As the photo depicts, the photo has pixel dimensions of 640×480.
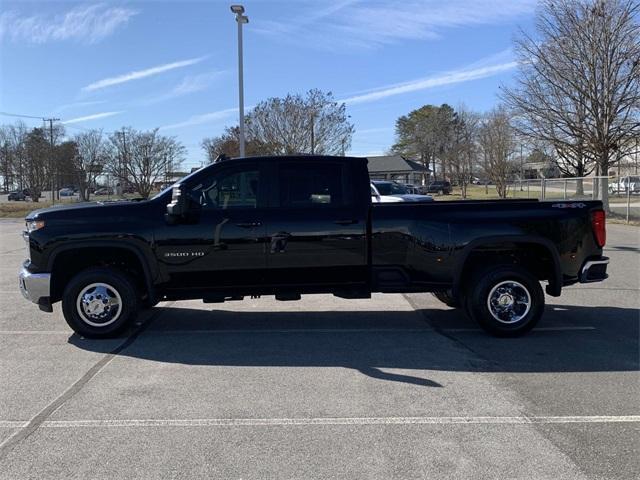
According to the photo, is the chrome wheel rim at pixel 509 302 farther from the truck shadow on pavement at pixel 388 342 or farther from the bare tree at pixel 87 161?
the bare tree at pixel 87 161

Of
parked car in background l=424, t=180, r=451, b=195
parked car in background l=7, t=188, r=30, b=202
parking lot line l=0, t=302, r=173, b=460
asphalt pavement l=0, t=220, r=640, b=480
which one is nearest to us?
asphalt pavement l=0, t=220, r=640, b=480

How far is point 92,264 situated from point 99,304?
52 cm

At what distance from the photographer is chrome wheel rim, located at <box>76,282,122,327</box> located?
6469 mm

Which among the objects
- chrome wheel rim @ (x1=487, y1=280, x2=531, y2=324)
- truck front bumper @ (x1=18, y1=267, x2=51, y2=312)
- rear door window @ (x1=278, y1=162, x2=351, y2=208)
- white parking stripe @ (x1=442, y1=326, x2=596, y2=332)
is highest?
rear door window @ (x1=278, y1=162, x2=351, y2=208)

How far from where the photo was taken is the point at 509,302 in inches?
258

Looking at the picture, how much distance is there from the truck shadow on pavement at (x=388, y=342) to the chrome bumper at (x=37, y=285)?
0.63 meters

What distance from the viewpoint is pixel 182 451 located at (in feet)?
12.4

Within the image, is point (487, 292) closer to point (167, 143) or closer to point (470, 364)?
point (470, 364)

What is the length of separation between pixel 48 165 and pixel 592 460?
196 feet

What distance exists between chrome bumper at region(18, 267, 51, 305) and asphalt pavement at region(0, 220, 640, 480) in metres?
0.55

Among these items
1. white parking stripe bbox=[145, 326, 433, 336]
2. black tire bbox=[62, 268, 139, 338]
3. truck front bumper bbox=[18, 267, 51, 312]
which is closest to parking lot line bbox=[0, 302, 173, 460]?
black tire bbox=[62, 268, 139, 338]

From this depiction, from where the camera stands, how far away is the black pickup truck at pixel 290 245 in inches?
251

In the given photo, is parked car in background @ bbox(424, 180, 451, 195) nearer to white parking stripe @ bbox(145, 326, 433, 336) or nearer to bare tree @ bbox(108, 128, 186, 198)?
bare tree @ bbox(108, 128, 186, 198)

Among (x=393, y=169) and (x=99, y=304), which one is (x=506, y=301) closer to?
(x=99, y=304)
